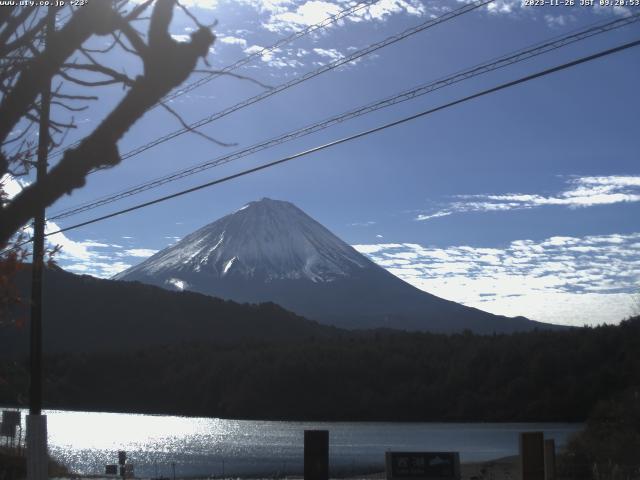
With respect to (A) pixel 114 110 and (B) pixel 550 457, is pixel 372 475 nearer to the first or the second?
(B) pixel 550 457

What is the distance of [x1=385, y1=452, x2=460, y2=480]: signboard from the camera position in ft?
40.1

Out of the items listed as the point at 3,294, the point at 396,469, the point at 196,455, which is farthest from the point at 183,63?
the point at 196,455

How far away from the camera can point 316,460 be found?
37.3 feet

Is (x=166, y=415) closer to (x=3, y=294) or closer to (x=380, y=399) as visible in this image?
(x=380, y=399)

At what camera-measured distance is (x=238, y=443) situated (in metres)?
53.3

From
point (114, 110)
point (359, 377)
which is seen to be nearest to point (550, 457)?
point (114, 110)

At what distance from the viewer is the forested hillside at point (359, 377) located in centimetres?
7106

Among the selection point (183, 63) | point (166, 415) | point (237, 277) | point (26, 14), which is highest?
point (237, 277)

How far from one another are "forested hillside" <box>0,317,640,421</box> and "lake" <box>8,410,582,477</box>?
2.66 m

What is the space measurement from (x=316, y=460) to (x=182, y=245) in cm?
18912

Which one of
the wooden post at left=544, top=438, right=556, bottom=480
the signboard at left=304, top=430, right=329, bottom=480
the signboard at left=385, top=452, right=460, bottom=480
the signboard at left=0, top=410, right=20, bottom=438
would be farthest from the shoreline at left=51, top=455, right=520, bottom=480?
the signboard at left=304, top=430, right=329, bottom=480

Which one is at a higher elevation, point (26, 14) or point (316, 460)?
point (26, 14)

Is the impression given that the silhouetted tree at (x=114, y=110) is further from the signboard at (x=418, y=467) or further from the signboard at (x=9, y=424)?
the signboard at (x=9, y=424)

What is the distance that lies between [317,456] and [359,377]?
73293 millimetres
